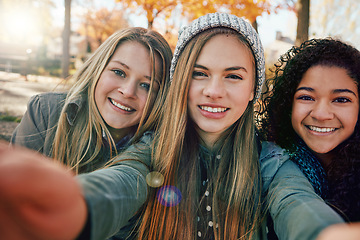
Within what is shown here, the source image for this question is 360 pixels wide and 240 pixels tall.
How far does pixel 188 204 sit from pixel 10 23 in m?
32.4

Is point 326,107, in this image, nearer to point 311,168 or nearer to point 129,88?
point 311,168

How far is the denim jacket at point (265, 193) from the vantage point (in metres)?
1.05

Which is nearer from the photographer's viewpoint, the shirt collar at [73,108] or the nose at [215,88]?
the nose at [215,88]

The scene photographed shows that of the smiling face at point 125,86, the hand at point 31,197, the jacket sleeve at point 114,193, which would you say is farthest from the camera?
the smiling face at point 125,86

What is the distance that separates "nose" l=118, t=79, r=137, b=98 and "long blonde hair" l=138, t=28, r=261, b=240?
0.39 m

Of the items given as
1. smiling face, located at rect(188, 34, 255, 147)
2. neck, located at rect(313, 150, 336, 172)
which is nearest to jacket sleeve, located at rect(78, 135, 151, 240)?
smiling face, located at rect(188, 34, 255, 147)

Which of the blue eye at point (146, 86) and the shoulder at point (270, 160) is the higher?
the blue eye at point (146, 86)

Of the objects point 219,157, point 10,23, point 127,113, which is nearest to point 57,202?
point 219,157

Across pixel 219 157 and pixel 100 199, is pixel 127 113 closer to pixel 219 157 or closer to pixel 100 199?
pixel 219 157

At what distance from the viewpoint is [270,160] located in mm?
1936

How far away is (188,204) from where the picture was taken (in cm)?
196

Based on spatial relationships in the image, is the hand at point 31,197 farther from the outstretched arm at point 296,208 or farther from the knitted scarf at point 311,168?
the knitted scarf at point 311,168

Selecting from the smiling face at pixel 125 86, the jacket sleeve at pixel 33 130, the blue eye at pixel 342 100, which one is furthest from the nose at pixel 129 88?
the blue eye at pixel 342 100

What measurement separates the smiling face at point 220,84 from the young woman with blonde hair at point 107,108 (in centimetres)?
49
